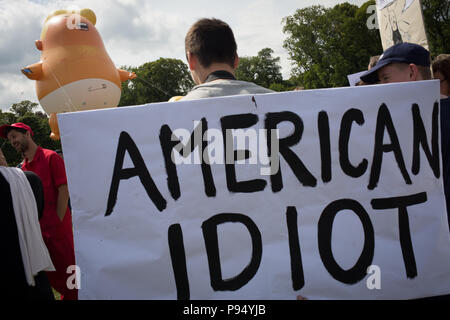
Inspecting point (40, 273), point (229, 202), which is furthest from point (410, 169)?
point (40, 273)

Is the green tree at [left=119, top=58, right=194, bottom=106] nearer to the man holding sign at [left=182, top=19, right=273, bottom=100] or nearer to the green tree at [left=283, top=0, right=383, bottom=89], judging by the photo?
the green tree at [left=283, top=0, right=383, bottom=89]


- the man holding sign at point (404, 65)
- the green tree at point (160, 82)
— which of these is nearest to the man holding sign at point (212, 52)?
the man holding sign at point (404, 65)

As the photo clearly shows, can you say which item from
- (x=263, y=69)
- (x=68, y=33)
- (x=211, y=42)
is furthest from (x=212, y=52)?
(x=263, y=69)

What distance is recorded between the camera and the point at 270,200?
63.2 inches

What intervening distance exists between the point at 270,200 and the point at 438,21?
26895mm

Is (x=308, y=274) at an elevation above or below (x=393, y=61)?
below

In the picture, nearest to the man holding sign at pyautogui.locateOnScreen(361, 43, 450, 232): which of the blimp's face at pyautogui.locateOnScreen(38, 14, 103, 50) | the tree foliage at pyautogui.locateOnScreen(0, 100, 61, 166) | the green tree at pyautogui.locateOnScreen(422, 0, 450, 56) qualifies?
the blimp's face at pyautogui.locateOnScreen(38, 14, 103, 50)

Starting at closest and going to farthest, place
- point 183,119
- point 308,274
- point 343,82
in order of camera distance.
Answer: point 308,274 → point 183,119 → point 343,82

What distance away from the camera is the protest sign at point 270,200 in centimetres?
157

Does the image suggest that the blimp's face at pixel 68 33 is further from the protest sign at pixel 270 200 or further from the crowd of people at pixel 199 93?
the protest sign at pixel 270 200

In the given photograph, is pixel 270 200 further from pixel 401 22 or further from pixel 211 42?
pixel 401 22

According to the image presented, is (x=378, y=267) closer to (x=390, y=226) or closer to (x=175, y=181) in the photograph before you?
(x=390, y=226)

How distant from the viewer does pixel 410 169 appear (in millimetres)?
1623
